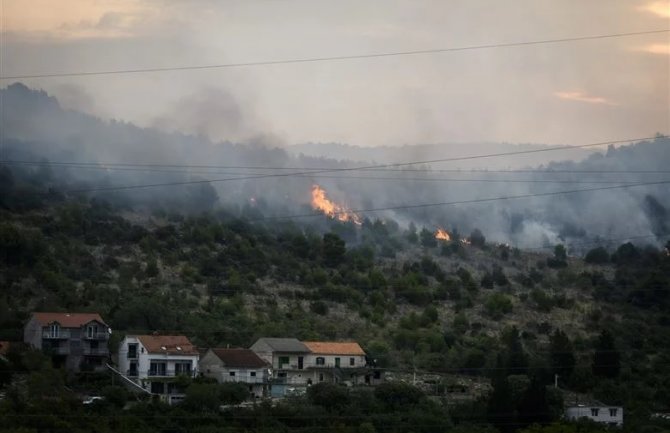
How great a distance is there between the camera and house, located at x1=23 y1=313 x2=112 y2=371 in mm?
77062

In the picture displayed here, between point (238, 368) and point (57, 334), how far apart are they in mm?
8185

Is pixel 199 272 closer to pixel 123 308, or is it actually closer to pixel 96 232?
pixel 96 232

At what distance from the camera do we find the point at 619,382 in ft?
283

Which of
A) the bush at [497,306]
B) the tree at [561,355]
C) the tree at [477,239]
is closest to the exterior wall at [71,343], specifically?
the tree at [561,355]

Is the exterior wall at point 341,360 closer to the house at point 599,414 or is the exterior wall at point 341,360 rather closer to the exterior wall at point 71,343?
the exterior wall at point 71,343

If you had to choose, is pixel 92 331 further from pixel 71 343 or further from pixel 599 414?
pixel 599 414

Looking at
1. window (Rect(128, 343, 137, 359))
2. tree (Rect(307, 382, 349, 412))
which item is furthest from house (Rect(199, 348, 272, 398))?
tree (Rect(307, 382, 349, 412))

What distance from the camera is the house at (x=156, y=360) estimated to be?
75438 millimetres

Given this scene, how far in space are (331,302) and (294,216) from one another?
25018 millimetres

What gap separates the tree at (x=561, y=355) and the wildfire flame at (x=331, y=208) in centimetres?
3555

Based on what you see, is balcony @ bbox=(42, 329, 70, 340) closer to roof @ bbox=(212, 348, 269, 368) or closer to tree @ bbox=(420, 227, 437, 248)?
roof @ bbox=(212, 348, 269, 368)

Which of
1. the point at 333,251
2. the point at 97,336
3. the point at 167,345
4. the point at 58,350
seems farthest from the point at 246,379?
the point at 333,251

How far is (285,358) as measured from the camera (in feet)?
267

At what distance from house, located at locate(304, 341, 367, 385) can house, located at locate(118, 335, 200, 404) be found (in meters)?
6.24
